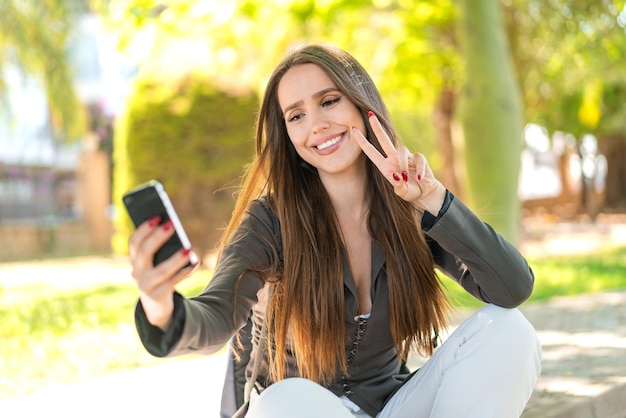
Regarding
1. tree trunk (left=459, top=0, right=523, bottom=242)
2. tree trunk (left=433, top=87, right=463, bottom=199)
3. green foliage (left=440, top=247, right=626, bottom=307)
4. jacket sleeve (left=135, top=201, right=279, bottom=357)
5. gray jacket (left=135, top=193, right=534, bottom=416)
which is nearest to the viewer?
jacket sleeve (left=135, top=201, right=279, bottom=357)

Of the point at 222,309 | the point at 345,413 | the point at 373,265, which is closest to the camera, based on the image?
the point at 222,309

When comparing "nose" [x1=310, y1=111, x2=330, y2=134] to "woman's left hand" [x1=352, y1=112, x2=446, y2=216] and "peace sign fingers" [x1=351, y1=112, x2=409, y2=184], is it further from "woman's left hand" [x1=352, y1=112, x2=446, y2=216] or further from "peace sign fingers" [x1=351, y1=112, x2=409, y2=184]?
"woman's left hand" [x1=352, y1=112, x2=446, y2=216]

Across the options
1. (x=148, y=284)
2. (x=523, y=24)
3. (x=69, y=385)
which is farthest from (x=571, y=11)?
(x=148, y=284)

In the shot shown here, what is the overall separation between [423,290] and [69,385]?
2628 mm

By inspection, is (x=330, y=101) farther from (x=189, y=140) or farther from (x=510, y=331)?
(x=189, y=140)

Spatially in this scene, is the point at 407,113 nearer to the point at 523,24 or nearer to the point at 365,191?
the point at 523,24

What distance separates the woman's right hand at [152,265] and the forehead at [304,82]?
111cm

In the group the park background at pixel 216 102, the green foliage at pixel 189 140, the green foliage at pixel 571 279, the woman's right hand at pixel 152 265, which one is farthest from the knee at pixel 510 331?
the green foliage at pixel 189 140

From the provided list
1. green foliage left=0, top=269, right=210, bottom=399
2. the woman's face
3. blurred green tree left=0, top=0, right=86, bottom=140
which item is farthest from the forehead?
blurred green tree left=0, top=0, right=86, bottom=140

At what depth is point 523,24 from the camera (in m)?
13.8

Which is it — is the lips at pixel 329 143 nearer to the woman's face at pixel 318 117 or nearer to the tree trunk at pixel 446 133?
the woman's face at pixel 318 117

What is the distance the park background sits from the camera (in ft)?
26.4

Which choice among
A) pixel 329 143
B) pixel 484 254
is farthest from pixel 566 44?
pixel 484 254

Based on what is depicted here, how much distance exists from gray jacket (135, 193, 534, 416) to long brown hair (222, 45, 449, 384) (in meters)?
0.05
